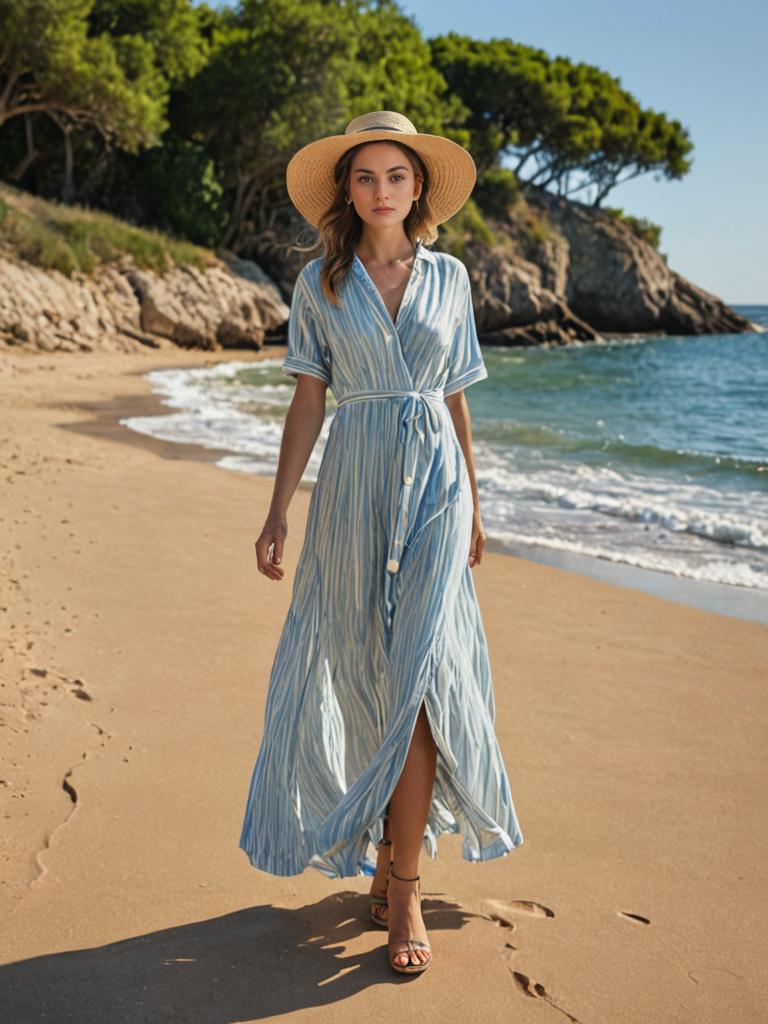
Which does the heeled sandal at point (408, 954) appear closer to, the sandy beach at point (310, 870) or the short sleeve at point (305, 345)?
the sandy beach at point (310, 870)

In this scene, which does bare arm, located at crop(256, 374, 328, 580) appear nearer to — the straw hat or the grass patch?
the straw hat

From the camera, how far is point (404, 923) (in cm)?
254

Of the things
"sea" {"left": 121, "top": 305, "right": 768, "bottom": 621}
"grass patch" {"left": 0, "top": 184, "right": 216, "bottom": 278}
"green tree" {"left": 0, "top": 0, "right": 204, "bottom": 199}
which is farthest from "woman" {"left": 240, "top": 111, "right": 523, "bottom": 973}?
"green tree" {"left": 0, "top": 0, "right": 204, "bottom": 199}

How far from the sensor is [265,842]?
2660 millimetres

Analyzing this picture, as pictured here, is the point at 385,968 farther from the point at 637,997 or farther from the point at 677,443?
the point at 677,443

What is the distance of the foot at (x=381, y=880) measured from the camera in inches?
108

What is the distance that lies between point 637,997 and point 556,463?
9.69 meters

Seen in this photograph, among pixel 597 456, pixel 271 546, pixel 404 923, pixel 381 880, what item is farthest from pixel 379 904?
pixel 597 456

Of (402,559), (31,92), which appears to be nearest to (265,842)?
(402,559)

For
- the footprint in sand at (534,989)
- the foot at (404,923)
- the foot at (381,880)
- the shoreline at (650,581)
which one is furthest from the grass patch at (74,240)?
the footprint in sand at (534,989)

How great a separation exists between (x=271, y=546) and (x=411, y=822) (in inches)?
30.0

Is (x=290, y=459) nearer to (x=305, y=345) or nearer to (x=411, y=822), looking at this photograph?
(x=305, y=345)

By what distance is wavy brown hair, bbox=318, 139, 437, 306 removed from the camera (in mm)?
2750

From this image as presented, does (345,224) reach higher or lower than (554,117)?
lower
